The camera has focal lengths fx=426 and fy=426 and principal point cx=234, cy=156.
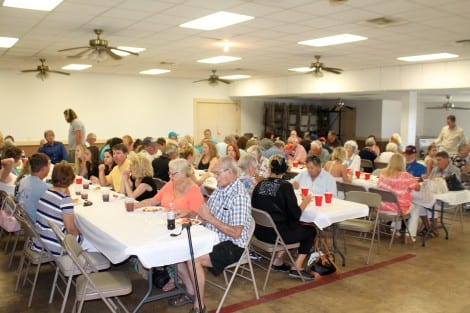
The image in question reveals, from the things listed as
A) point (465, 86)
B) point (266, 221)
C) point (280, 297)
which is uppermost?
point (465, 86)

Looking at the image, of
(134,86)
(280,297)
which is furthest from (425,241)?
(134,86)

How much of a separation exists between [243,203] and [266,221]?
51cm

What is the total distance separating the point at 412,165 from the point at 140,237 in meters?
4.98

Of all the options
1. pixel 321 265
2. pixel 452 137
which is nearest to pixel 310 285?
pixel 321 265

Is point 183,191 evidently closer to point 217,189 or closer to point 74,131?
point 217,189

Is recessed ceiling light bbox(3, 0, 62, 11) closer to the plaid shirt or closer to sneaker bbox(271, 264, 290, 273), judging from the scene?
the plaid shirt

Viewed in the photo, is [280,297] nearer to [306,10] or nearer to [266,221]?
[266,221]

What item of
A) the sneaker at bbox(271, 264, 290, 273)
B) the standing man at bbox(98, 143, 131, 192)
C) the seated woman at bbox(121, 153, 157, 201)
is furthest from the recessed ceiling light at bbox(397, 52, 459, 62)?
the seated woman at bbox(121, 153, 157, 201)

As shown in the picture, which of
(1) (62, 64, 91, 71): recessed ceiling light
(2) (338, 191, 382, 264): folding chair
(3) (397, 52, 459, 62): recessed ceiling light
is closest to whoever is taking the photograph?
(2) (338, 191, 382, 264): folding chair

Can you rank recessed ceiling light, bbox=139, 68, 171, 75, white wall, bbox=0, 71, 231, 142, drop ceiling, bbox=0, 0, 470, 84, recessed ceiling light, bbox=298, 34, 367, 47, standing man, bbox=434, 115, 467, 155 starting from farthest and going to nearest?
recessed ceiling light, bbox=139, 68, 171, 75, white wall, bbox=0, 71, 231, 142, standing man, bbox=434, 115, 467, 155, recessed ceiling light, bbox=298, 34, 367, 47, drop ceiling, bbox=0, 0, 470, 84

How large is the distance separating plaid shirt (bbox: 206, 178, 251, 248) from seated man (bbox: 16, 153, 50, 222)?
1631 millimetres

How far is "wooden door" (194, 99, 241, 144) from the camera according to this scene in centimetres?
1374

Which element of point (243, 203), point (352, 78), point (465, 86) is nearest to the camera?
point (243, 203)

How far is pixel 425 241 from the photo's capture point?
5625mm
